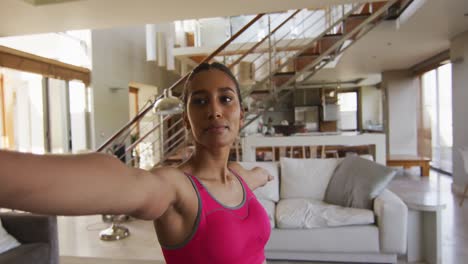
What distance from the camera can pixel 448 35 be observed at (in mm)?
4941

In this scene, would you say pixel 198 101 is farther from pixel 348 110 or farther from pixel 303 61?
pixel 348 110

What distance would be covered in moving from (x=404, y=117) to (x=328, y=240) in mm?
6652

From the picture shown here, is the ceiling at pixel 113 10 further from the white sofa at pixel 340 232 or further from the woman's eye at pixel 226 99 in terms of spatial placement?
the woman's eye at pixel 226 99

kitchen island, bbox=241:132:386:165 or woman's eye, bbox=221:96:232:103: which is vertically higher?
woman's eye, bbox=221:96:232:103

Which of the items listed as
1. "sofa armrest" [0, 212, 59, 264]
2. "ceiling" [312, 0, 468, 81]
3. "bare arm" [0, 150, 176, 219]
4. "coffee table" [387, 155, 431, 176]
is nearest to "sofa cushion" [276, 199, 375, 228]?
"sofa armrest" [0, 212, 59, 264]

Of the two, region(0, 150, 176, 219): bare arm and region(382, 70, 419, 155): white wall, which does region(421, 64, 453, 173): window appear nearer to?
region(382, 70, 419, 155): white wall

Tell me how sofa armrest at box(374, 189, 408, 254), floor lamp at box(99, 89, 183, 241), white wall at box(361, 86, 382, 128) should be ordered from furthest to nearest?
1. white wall at box(361, 86, 382, 128)
2. floor lamp at box(99, 89, 183, 241)
3. sofa armrest at box(374, 189, 408, 254)

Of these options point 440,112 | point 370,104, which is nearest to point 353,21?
point 440,112

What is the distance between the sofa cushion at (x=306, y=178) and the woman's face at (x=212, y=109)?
278 centimetres

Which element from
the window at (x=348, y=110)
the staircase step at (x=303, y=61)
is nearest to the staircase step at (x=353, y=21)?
the staircase step at (x=303, y=61)

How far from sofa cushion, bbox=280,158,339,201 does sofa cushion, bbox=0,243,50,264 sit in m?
2.19

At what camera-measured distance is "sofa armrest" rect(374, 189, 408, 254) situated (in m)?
2.49

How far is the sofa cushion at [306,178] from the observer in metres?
3.25

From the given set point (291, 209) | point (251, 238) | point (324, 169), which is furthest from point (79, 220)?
point (251, 238)
